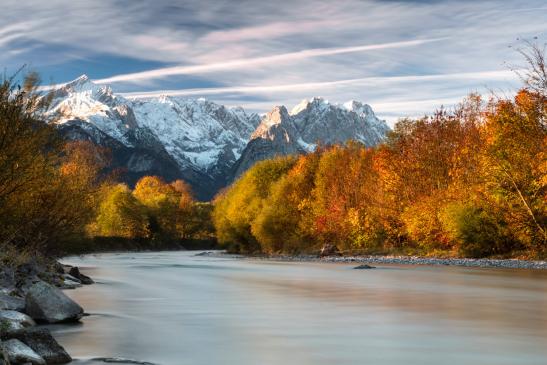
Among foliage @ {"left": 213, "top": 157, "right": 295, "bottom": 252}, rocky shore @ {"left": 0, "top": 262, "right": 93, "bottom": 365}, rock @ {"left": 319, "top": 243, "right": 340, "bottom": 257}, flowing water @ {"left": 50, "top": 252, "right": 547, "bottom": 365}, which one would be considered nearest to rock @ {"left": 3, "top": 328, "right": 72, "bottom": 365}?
rocky shore @ {"left": 0, "top": 262, "right": 93, "bottom": 365}

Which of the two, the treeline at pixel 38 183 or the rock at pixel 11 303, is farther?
the treeline at pixel 38 183

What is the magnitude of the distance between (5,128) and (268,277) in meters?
28.5

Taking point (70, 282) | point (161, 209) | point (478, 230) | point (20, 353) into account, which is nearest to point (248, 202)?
point (478, 230)

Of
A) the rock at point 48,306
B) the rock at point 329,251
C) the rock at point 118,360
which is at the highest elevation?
the rock at point 48,306

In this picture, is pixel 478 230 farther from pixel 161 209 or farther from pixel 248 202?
pixel 161 209

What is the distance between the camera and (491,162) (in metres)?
56.8

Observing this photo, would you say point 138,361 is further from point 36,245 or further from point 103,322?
point 36,245

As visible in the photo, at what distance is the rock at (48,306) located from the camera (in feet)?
64.3

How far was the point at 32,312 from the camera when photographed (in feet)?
64.3

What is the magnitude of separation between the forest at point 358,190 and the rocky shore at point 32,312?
123 centimetres

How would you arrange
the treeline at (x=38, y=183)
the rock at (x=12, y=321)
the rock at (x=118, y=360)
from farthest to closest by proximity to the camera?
1. the treeline at (x=38, y=183)
2. the rock at (x=118, y=360)
3. the rock at (x=12, y=321)

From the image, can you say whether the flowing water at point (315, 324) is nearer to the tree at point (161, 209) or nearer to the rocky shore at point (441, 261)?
the rocky shore at point (441, 261)

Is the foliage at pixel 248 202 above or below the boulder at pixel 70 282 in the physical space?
above

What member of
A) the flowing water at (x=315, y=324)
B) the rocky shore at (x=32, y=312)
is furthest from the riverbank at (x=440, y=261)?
the rocky shore at (x=32, y=312)
